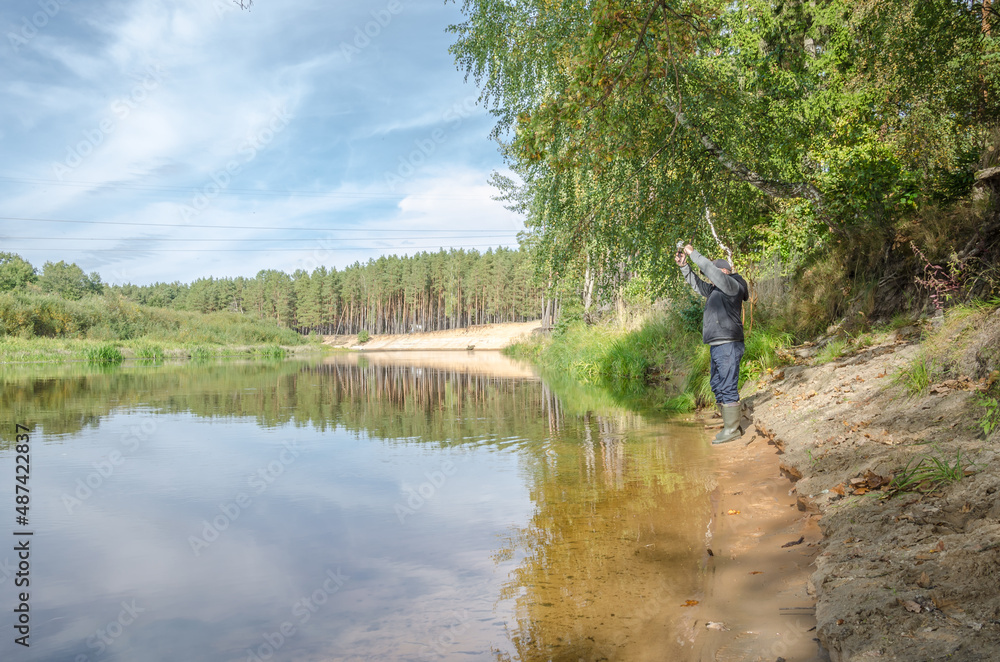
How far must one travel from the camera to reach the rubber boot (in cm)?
678

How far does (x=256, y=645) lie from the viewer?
2795 mm

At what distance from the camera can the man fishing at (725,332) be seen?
6.78 m

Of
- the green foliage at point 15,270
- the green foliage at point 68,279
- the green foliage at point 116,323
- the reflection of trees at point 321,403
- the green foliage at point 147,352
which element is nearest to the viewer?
the reflection of trees at point 321,403

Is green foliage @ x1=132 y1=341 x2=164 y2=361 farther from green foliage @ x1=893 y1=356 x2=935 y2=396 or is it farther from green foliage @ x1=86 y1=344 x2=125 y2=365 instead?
green foliage @ x1=893 y1=356 x2=935 y2=396

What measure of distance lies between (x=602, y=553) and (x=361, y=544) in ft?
5.29

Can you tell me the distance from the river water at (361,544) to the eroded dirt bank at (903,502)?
2.40 feet

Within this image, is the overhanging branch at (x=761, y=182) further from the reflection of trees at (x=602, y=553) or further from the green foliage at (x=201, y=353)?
the green foliage at (x=201, y=353)

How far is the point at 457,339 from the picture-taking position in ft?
254

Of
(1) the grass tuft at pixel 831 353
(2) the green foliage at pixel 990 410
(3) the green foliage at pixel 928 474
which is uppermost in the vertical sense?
(1) the grass tuft at pixel 831 353

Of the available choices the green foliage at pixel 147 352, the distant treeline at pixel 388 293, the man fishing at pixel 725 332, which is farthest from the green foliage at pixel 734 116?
the distant treeline at pixel 388 293

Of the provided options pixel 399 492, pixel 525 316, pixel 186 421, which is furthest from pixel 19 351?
pixel 525 316

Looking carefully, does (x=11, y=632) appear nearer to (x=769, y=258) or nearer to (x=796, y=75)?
(x=796, y=75)

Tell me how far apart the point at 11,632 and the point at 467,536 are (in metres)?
2.50

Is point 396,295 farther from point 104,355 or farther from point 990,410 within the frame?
point 990,410
